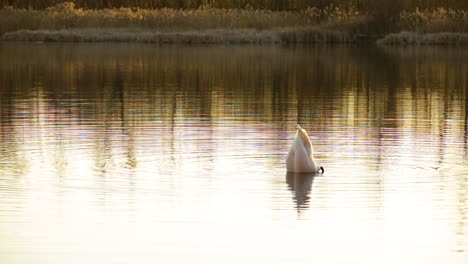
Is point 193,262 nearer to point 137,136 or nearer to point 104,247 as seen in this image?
point 104,247

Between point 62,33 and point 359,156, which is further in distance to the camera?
point 62,33

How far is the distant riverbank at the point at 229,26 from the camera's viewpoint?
153 ft

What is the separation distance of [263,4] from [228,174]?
40297mm

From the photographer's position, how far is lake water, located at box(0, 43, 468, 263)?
961 centimetres

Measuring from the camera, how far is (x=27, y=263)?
883 cm

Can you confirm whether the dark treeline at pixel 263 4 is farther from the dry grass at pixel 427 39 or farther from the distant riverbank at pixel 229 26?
the dry grass at pixel 427 39

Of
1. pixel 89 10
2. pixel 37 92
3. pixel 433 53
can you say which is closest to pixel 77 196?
pixel 37 92

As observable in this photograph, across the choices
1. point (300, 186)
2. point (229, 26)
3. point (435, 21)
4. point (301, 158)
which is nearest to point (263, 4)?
point (229, 26)

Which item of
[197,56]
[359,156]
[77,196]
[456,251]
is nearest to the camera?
[456,251]

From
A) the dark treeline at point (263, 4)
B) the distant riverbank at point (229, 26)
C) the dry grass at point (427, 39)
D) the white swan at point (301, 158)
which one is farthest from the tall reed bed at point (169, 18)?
the white swan at point (301, 158)

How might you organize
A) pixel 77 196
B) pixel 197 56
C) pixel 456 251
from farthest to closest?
1. pixel 197 56
2. pixel 77 196
3. pixel 456 251

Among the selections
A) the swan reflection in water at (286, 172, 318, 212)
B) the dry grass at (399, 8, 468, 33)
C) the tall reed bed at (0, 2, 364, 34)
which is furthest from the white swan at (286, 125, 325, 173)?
the tall reed bed at (0, 2, 364, 34)

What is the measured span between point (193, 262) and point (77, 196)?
309 cm

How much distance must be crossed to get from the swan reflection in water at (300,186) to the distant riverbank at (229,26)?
1307 inches
